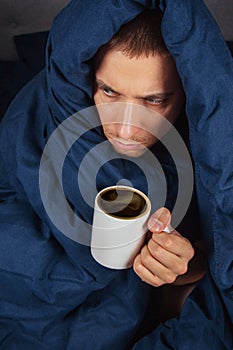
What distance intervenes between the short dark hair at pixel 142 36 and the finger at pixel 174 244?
34 cm

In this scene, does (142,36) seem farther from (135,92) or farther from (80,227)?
(80,227)

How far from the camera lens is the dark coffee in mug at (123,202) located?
2.78 ft

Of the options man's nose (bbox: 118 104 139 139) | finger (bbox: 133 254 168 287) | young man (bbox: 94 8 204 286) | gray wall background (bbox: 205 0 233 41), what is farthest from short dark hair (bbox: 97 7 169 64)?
gray wall background (bbox: 205 0 233 41)

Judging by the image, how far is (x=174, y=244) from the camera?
33.7 inches

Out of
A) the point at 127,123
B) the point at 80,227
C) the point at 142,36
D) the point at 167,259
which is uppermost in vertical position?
the point at 142,36

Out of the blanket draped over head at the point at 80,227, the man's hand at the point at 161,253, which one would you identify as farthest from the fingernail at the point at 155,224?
the blanket draped over head at the point at 80,227

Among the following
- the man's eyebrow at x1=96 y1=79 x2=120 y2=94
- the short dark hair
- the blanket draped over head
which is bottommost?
the blanket draped over head

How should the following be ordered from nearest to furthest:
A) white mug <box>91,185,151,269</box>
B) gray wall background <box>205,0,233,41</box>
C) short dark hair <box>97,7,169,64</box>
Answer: white mug <box>91,185,151,269</box> < short dark hair <box>97,7,169,64</box> < gray wall background <box>205,0,233,41</box>

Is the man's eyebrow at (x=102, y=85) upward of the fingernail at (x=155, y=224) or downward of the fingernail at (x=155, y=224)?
upward

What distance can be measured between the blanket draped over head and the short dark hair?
4 cm

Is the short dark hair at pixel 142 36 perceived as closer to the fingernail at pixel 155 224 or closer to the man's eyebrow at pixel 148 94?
the man's eyebrow at pixel 148 94

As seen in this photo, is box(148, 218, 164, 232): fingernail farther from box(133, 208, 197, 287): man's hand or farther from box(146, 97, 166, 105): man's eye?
box(146, 97, 166, 105): man's eye

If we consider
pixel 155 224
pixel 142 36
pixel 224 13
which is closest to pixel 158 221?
pixel 155 224

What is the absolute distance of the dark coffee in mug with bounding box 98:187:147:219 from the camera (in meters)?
0.85
